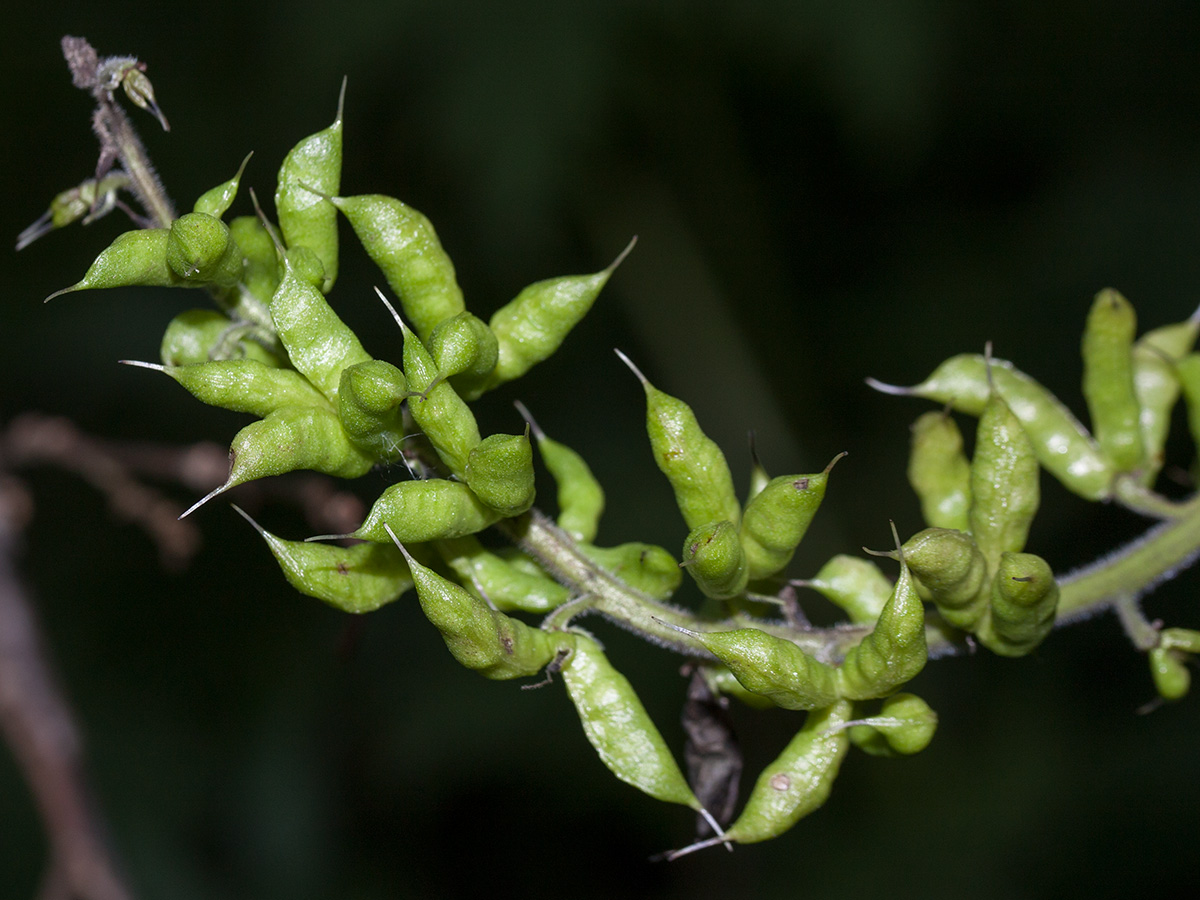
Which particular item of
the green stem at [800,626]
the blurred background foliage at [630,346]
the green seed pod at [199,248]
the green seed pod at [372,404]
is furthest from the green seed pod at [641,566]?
the blurred background foliage at [630,346]

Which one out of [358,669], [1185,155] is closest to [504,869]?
[358,669]

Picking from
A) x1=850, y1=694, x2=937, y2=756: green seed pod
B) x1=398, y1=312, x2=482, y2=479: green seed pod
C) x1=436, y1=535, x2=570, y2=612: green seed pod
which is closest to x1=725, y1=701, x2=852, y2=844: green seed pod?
x1=850, y1=694, x2=937, y2=756: green seed pod

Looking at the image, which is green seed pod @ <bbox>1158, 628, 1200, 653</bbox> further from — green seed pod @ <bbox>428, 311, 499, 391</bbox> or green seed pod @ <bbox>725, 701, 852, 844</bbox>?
green seed pod @ <bbox>428, 311, 499, 391</bbox>

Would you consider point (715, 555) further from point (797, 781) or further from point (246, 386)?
point (246, 386)

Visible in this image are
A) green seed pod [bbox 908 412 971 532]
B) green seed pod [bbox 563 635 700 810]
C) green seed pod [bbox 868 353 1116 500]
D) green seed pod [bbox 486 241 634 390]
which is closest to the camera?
green seed pod [bbox 563 635 700 810]

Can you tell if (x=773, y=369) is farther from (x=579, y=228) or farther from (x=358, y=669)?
(x=358, y=669)

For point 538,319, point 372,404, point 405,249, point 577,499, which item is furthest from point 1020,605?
point 405,249

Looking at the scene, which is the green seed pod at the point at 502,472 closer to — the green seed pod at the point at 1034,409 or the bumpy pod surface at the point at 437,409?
the bumpy pod surface at the point at 437,409
